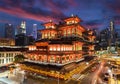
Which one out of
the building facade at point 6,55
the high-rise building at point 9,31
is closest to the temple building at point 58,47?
the building facade at point 6,55

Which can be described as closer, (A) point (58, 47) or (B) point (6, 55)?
(A) point (58, 47)

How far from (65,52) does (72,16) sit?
57.5 feet

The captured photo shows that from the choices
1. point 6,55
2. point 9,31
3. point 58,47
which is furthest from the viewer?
point 9,31

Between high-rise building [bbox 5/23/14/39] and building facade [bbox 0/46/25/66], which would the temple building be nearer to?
building facade [bbox 0/46/25/66]

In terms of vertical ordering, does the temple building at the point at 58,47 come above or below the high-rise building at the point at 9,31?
below

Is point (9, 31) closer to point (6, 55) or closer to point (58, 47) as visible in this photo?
point (6, 55)

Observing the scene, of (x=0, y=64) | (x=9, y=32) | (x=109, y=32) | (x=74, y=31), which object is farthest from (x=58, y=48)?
(x=9, y=32)

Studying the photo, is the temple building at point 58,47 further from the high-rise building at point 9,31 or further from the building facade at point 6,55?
the high-rise building at point 9,31

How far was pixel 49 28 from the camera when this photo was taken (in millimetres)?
A: 53094

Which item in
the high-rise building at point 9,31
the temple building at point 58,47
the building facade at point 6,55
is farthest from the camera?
the high-rise building at point 9,31

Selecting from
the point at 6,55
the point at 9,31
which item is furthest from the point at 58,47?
the point at 9,31

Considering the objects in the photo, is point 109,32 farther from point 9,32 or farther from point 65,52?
point 65,52

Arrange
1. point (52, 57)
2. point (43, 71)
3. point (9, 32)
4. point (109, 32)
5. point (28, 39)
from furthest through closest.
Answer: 1. point (9, 32)
2. point (109, 32)
3. point (28, 39)
4. point (52, 57)
5. point (43, 71)

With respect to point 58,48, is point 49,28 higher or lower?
higher
